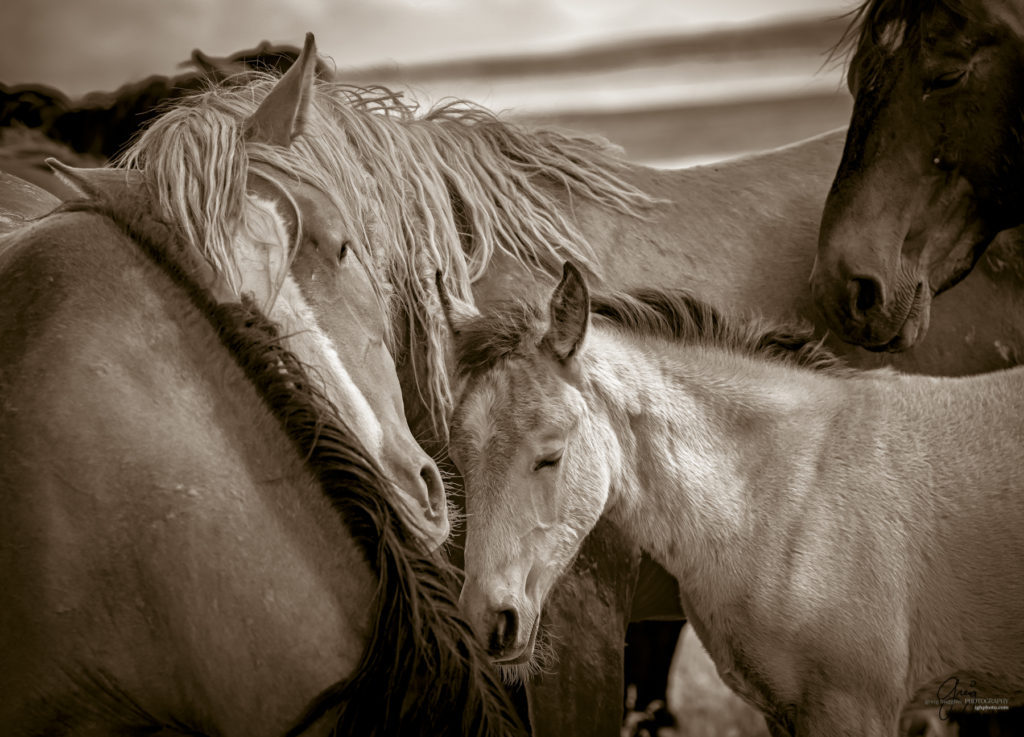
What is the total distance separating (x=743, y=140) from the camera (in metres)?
10.2

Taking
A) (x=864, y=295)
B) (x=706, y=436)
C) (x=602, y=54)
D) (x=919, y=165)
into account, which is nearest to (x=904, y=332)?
(x=864, y=295)

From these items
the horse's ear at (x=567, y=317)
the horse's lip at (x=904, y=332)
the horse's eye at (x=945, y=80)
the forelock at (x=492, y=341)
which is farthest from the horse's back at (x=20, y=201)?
the horse's eye at (x=945, y=80)

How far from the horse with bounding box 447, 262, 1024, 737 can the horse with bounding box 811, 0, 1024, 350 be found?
0.27 meters

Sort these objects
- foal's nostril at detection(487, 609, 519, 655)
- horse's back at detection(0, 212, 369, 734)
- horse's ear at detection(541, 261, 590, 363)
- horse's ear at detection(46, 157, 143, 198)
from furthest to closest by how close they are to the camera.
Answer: horse's ear at detection(541, 261, 590, 363) → foal's nostril at detection(487, 609, 519, 655) → horse's ear at detection(46, 157, 143, 198) → horse's back at detection(0, 212, 369, 734)

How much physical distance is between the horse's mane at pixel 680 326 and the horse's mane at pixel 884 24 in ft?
2.87

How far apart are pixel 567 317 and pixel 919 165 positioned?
1267 mm

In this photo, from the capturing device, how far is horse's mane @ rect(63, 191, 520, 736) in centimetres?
213

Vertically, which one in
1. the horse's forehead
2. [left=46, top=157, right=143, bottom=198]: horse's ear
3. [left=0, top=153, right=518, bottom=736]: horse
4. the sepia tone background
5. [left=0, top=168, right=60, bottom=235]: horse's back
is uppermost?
the sepia tone background

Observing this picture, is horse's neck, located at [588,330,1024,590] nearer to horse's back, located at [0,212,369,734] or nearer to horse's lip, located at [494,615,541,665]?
horse's lip, located at [494,615,541,665]

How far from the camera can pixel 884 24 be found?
3.50m

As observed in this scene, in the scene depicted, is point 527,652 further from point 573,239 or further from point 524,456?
point 573,239

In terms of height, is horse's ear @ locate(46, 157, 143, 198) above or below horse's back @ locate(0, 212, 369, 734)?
above

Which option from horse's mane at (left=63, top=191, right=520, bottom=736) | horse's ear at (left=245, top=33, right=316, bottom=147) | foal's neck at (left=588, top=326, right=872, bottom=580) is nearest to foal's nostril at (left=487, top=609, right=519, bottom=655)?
horse's mane at (left=63, top=191, right=520, bottom=736)

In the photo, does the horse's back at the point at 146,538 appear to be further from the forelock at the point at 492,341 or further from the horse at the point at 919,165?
the horse at the point at 919,165
